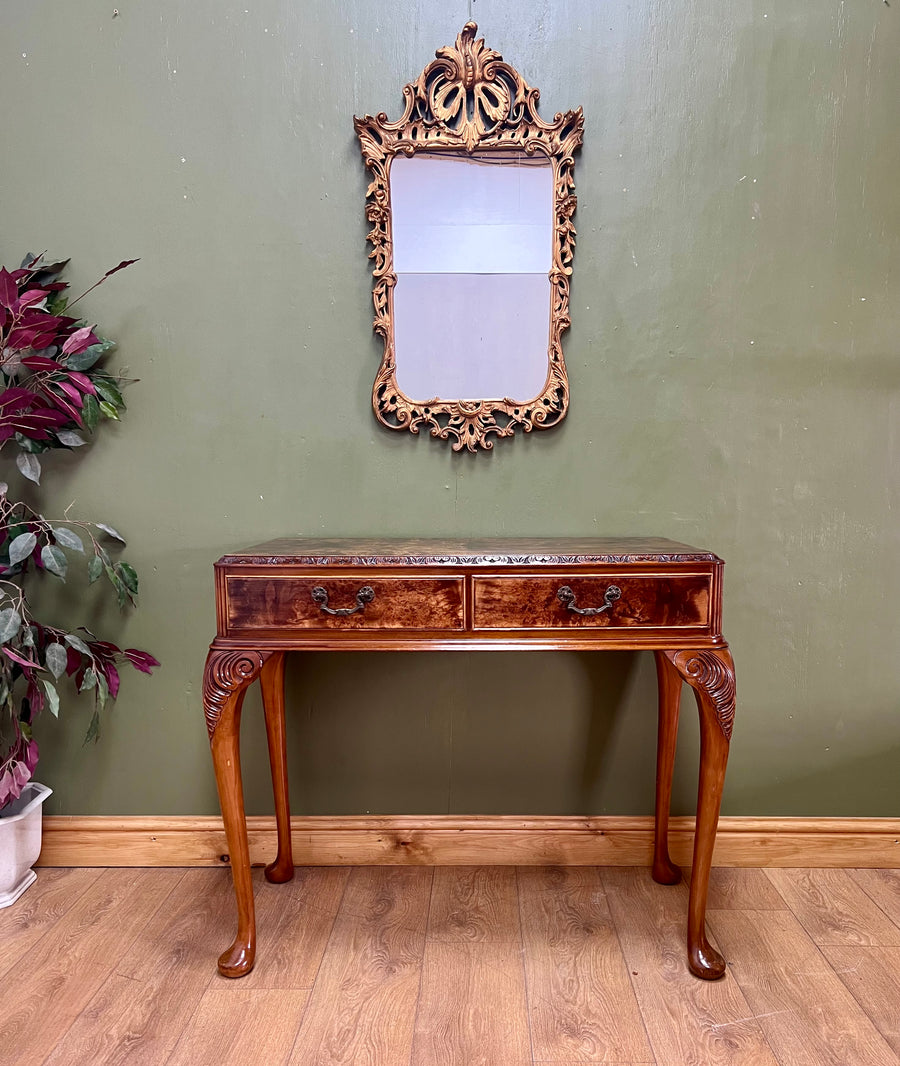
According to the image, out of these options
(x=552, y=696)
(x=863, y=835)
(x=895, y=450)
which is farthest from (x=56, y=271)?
(x=863, y=835)

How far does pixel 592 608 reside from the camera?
145 cm

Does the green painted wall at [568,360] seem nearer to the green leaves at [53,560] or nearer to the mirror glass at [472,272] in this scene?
the mirror glass at [472,272]

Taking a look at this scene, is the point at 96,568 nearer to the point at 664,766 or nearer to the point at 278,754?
the point at 278,754

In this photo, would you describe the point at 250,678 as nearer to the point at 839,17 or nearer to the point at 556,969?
the point at 556,969

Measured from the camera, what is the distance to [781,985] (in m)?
1.48

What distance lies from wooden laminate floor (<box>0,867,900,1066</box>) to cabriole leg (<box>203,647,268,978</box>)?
6 centimetres

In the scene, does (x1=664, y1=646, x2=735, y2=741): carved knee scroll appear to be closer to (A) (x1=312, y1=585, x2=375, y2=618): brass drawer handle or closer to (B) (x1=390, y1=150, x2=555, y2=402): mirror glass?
(A) (x1=312, y1=585, x2=375, y2=618): brass drawer handle

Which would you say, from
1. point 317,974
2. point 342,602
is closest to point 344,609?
point 342,602

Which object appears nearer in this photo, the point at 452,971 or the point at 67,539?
the point at 452,971

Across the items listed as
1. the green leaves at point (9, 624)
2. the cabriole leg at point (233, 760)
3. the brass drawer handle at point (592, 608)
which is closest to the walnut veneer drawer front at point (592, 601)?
the brass drawer handle at point (592, 608)

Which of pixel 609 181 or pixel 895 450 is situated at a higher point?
pixel 609 181

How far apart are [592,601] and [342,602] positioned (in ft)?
1.65

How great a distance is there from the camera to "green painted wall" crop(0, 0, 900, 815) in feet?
5.90

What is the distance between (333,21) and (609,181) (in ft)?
2.58
